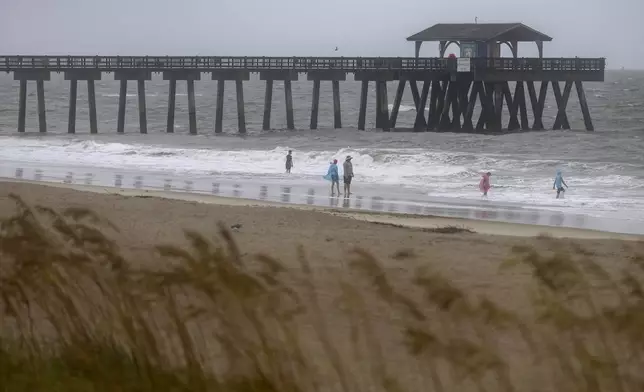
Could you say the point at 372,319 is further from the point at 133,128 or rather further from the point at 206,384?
the point at 133,128

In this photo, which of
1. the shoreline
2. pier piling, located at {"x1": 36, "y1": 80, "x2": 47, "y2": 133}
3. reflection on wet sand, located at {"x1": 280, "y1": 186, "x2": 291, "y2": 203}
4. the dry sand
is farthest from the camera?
pier piling, located at {"x1": 36, "y1": 80, "x2": 47, "y2": 133}

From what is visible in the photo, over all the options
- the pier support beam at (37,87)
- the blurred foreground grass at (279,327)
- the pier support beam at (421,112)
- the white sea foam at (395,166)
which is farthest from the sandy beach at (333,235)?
the pier support beam at (421,112)

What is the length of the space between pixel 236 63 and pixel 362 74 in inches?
197

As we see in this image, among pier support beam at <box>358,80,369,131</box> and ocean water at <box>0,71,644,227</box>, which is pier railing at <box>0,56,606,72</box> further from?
ocean water at <box>0,71,644,227</box>

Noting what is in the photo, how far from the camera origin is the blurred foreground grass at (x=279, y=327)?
13.6ft

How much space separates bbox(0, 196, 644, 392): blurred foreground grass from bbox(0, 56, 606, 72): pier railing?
1413 inches

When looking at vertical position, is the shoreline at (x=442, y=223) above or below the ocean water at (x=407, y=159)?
above

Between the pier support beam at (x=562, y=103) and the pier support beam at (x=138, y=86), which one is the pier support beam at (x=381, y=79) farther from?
the pier support beam at (x=138, y=86)

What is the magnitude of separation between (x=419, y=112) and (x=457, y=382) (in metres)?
38.8

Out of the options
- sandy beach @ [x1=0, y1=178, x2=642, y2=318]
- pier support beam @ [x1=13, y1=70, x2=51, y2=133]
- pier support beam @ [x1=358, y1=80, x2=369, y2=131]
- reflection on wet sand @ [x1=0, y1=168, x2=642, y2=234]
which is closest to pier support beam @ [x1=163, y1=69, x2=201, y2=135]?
pier support beam @ [x1=13, y1=70, x2=51, y2=133]

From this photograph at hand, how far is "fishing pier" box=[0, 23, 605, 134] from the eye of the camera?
40.1 metres

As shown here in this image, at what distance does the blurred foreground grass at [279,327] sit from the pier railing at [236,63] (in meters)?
35.9

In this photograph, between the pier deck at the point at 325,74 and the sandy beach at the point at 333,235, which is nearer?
the sandy beach at the point at 333,235

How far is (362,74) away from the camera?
4112 cm
